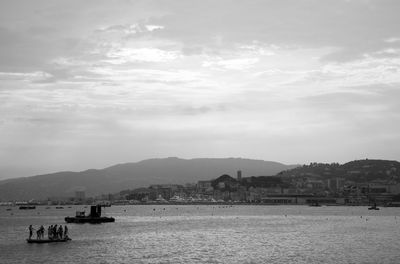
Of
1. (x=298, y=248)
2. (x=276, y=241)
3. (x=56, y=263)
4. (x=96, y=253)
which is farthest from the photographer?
(x=276, y=241)

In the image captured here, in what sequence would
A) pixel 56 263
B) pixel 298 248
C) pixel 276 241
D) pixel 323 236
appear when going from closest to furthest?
pixel 56 263 < pixel 298 248 < pixel 276 241 < pixel 323 236

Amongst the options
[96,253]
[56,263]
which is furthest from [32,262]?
[96,253]

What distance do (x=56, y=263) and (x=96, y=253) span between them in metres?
7.71

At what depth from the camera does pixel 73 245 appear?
61906 mm

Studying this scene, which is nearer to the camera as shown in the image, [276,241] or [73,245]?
[73,245]

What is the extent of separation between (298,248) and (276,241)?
9140mm

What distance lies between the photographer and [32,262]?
48031 millimetres

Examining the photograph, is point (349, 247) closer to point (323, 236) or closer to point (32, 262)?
point (323, 236)

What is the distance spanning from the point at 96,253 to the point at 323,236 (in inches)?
1292

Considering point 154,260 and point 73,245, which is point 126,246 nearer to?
point 73,245

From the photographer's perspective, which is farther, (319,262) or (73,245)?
(73,245)

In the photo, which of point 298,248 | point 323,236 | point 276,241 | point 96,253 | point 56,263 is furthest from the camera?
point 323,236

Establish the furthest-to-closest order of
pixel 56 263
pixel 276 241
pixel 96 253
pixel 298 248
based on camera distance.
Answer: pixel 276 241 < pixel 298 248 < pixel 96 253 < pixel 56 263

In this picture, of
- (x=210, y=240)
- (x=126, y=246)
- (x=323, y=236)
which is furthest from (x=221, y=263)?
(x=323, y=236)
